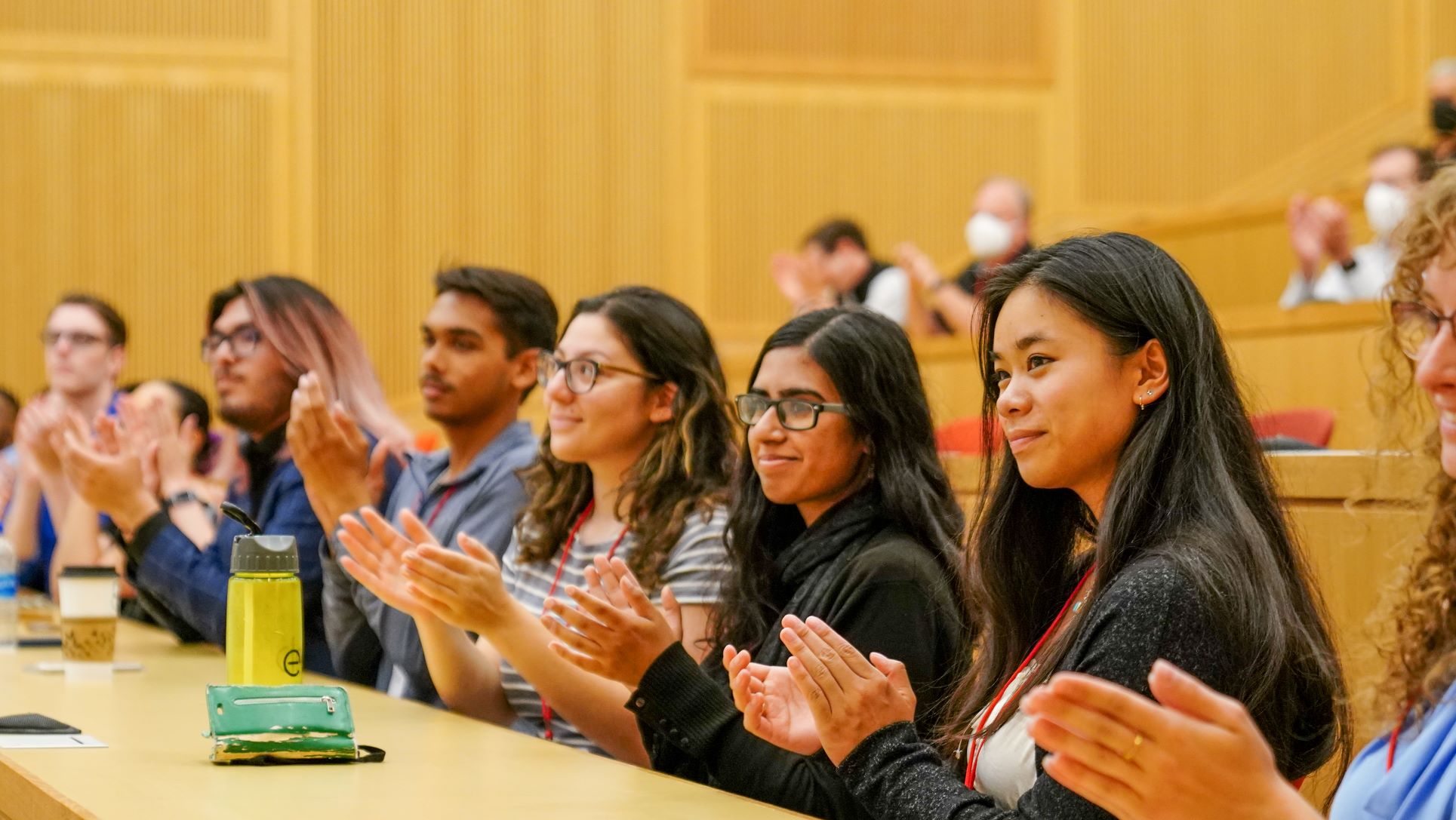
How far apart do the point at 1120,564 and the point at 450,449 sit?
2.07 m

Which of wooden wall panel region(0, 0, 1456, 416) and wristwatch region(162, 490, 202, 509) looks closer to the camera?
wristwatch region(162, 490, 202, 509)

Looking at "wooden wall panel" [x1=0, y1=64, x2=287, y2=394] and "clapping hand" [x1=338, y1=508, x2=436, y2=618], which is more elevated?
"wooden wall panel" [x1=0, y1=64, x2=287, y2=394]

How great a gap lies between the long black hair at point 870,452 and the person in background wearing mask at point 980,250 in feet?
13.4

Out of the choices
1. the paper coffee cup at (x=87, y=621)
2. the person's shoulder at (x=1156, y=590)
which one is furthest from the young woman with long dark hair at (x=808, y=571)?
the paper coffee cup at (x=87, y=621)

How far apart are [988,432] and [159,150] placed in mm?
7447

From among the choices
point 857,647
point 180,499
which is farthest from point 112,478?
point 857,647

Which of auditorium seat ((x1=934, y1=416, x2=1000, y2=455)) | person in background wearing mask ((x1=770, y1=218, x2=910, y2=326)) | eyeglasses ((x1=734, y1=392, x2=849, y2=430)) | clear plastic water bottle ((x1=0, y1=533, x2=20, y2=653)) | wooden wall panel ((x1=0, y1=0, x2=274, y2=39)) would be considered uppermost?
wooden wall panel ((x1=0, y1=0, x2=274, y2=39))

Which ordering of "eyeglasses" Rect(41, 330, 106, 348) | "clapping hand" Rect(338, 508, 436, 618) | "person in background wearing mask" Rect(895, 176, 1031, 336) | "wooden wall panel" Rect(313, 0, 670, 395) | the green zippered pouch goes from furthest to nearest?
"wooden wall panel" Rect(313, 0, 670, 395)
"person in background wearing mask" Rect(895, 176, 1031, 336)
"eyeglasses" Rect(41, 330, 106, 348)
"clapping hand" Rect(338, 508, 436, 618)
the green zippered pouch

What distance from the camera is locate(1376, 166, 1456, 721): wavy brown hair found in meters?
1.48

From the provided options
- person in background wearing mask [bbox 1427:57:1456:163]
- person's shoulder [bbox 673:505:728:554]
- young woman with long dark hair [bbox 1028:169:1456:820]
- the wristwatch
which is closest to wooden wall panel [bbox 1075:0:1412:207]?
person in background wearing mask [bbox 1427:57:1456:163]

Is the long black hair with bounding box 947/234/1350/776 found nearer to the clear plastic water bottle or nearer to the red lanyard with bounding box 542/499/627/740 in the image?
the red lanyard with bounding box 542/499/627/740

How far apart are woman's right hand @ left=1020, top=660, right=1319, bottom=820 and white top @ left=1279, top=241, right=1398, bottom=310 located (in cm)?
420

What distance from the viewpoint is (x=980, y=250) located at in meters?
6.92

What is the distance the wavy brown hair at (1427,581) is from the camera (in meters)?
1.48
